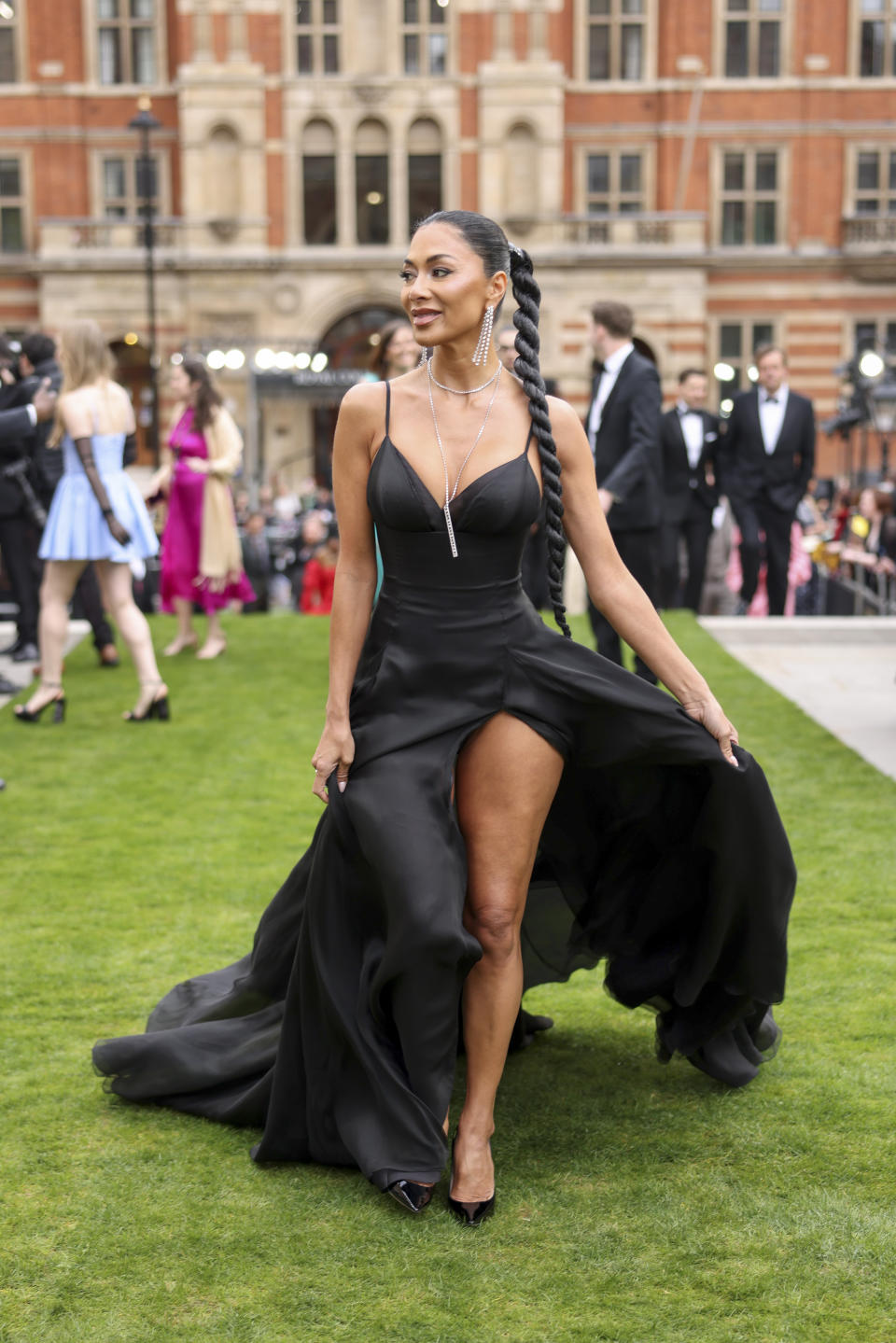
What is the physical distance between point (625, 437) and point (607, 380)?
31 cm

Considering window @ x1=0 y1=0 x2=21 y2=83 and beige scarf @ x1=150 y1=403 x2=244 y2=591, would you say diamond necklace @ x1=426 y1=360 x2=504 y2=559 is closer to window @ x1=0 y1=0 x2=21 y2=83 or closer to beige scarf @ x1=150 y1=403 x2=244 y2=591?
beige scarf @ x1=150 y1=403 x2=244 y2=591

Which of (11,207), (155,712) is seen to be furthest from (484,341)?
(11,207)

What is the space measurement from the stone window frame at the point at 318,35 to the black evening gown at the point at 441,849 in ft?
101

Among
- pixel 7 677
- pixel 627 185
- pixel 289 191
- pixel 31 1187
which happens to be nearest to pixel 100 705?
pixel 7 677

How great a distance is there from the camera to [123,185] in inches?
1314

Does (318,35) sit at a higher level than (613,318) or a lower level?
higher

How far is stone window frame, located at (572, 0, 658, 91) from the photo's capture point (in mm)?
32219

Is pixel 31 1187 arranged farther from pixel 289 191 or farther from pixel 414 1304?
pixel 289 191

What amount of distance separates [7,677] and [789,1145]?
24.2 ft

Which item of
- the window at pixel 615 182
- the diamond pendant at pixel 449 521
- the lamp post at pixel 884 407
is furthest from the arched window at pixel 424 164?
the diamond pendant at pixel 449 521

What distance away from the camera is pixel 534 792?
322cm

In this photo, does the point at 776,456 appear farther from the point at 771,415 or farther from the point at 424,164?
the point at 424,164

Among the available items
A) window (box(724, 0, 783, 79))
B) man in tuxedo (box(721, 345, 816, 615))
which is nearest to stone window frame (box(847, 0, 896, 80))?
window (box(724, 0, 783, 79))

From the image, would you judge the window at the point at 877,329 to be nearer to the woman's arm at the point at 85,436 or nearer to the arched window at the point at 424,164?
the arched window at the point at 424,164
